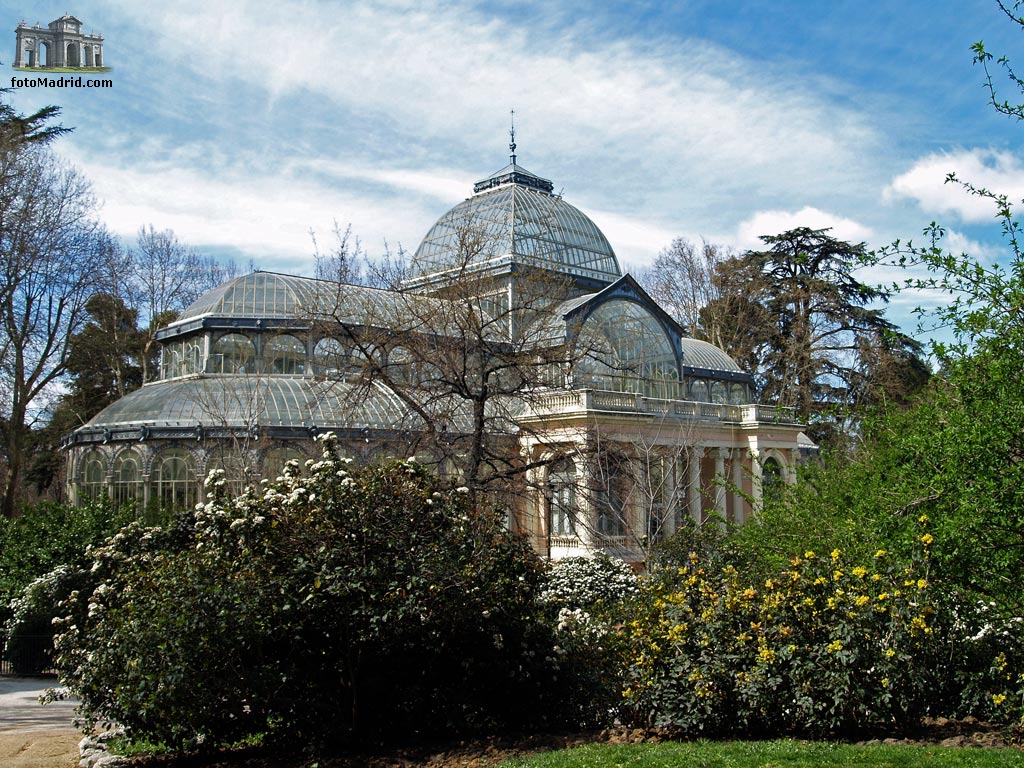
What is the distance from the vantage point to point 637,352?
33.3 meters

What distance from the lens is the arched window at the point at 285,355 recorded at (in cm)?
2839

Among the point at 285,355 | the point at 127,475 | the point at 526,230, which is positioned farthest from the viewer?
the point at 526,230

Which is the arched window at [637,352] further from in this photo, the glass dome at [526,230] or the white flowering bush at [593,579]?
the white flowering bush at [593,579]

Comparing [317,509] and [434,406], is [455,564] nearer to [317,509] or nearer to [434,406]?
[317,509]

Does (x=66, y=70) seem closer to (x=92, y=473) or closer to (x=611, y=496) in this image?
(x=92, y=473)

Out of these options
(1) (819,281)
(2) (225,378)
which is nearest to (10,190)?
(2) (225,378)

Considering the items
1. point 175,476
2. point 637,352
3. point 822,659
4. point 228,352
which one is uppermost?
point 637,352

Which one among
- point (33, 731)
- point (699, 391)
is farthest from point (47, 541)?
point (699, 391)

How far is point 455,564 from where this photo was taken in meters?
8.61

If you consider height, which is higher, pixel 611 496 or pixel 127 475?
pixel 127 475

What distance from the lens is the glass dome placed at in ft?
116

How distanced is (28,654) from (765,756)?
1346 centimetres

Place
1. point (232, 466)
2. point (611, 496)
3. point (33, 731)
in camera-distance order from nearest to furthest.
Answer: point (33, 731) < point (611, 496) < point (232, 466)

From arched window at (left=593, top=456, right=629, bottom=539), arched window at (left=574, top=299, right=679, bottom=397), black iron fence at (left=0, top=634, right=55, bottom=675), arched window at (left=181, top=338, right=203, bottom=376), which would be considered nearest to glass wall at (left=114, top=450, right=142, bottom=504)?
arched window at (left=181, top=338, right=203, bottom=376)
